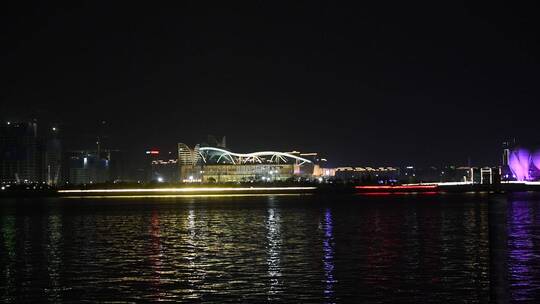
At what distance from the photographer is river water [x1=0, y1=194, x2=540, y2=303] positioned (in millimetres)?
20641

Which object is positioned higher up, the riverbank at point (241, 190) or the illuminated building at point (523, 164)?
the illuminated building at point (523, 164)

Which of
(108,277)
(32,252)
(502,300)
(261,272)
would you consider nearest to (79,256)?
(32,252)

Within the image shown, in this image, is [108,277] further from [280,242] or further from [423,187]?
[423,187]

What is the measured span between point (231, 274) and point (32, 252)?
1185cm

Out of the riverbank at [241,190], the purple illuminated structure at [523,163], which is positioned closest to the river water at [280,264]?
the riverbank at [241,190]

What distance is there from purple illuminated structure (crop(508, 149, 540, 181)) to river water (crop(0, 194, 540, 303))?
357 feet

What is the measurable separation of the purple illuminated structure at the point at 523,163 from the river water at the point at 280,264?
10867 centimetres

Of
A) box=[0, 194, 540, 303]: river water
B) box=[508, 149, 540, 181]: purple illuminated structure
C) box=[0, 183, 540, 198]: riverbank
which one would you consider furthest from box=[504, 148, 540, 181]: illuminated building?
box=[0, 194, 540, 303]: river water

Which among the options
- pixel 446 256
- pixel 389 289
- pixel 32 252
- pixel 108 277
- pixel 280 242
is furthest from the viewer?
pixel 280 242

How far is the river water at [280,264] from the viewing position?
813 inches

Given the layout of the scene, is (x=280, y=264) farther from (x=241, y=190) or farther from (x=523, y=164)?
(x=523, y=164)

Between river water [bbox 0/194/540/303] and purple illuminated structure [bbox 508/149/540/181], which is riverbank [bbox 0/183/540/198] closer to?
purple illuminated structure [bbox 508/149/540/181]

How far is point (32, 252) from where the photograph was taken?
32.9 m

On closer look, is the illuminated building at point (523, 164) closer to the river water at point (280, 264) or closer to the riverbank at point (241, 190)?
the riverbank at point (241, 190)
